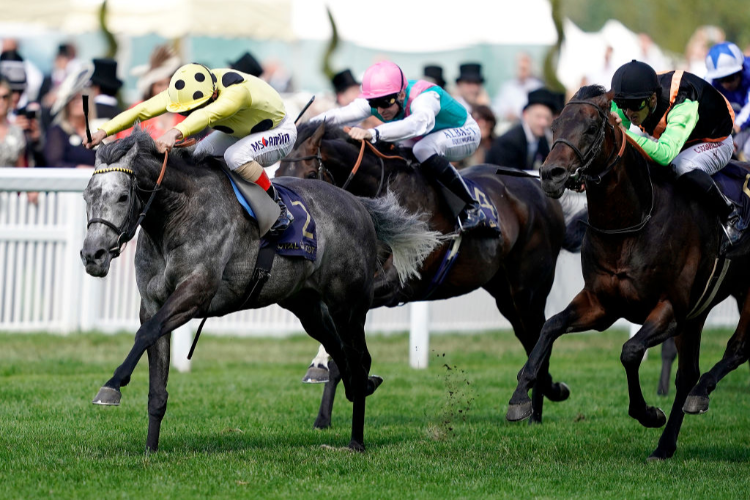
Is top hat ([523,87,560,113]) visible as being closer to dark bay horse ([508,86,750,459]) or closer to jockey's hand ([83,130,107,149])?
dark bay horse ([508,86,750,459])

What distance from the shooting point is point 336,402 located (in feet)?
30.7

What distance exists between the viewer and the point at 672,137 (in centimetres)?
677

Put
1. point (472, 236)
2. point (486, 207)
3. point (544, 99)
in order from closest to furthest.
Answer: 1. point (472, 236)
2. point (486, 207)
3. point (544, 99)

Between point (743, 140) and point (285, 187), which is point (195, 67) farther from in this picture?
point (743, 140)

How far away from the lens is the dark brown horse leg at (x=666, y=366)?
10.1 m

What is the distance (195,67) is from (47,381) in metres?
4.20

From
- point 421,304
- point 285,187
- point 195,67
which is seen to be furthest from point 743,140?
point 195,67

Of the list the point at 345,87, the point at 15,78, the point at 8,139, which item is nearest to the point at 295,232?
the point at 8,139

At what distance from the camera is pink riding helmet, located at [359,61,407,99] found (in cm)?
814

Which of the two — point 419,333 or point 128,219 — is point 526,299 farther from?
point 128,219

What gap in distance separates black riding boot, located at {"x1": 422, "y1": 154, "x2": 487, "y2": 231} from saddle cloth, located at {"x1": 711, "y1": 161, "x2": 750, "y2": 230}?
1871 millimetres

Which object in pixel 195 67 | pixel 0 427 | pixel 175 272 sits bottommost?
pixel 0 427

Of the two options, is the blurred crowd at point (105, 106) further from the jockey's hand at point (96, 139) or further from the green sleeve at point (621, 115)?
the jockey's hand at point (96, 139)

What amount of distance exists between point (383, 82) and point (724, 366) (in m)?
3.02
